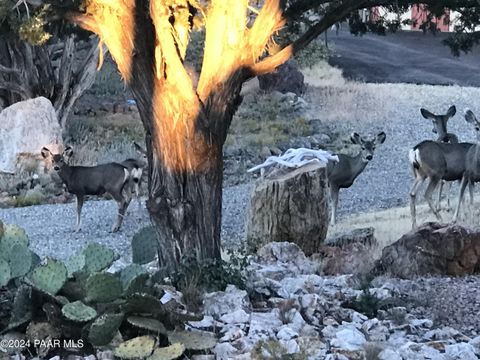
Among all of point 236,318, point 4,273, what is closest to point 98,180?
point 4,273

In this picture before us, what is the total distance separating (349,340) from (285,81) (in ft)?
82.5

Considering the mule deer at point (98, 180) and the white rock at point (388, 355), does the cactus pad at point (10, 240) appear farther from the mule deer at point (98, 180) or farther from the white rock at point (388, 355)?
the mule deer at point (98, 180)

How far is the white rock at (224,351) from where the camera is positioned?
20.2 feet

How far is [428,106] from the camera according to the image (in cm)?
2991

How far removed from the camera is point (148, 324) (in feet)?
19.9

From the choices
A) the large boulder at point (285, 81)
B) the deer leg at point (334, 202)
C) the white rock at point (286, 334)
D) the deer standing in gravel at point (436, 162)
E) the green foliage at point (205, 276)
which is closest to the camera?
the white rock at point (286, 334)

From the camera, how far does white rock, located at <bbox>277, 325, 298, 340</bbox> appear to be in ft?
21.2

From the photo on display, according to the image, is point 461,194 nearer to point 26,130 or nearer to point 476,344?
point 476,344

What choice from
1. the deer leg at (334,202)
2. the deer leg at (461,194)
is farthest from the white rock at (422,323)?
the deer leg at (334,202)

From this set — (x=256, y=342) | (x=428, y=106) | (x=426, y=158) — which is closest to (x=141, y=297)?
(x=256, y=342)

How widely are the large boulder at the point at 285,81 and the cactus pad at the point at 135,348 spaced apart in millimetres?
25364

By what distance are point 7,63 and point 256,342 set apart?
65.3 feet

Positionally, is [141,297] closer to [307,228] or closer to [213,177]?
[213,177]

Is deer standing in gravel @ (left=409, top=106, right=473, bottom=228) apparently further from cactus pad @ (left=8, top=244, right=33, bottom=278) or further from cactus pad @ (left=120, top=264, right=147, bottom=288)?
cactus pad @ (left=8, top=244, right=33, bottom=278)
